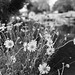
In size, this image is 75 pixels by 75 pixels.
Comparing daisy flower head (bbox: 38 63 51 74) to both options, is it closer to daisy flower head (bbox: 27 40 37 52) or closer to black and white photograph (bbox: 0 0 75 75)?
black and white photograph (bbox: 0 0 75 75)

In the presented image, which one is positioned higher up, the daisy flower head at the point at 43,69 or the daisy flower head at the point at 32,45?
the daisy flower head at the point at 32,45

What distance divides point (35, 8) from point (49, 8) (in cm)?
281

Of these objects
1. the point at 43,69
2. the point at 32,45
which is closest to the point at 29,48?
the point at 32,45

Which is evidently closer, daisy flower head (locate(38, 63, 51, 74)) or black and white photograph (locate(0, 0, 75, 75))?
daisy flower head (locate(38, 63, 51, 74))

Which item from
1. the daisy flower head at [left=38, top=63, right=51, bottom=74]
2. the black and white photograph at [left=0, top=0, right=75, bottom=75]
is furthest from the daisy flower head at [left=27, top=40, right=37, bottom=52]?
the daisy flower head at [left=38, top=63, right=51, bottom=74]

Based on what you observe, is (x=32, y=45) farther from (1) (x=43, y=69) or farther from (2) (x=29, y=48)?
(1) (x=43, y=69)

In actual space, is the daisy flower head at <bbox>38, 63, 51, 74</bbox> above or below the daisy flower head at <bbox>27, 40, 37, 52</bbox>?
below

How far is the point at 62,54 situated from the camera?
465 centimetres

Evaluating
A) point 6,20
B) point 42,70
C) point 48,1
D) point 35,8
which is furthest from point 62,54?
point 48,1

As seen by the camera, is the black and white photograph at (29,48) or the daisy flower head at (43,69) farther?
the black and white photograph at (29,48)

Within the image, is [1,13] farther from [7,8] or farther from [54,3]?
[54,3]

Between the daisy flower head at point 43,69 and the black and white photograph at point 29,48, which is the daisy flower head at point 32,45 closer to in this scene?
the black and white photograph at point 29,48

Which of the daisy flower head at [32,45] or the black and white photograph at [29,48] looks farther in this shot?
the black and white photograph at [29,48]

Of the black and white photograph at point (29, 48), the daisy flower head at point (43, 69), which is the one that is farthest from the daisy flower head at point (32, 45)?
the daisy flower head at point (43, 69)
